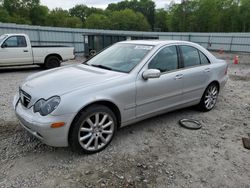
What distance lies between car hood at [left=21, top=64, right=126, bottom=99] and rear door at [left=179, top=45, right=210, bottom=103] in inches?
57.3

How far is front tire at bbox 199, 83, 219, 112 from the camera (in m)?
4.63

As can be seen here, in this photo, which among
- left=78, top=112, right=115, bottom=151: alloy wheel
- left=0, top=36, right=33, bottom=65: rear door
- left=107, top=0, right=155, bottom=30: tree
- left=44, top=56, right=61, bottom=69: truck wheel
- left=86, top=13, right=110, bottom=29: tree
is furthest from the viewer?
left=107, top=0, right=155, bottom=30: tree

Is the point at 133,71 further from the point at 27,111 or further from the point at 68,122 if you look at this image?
the point at 27,111

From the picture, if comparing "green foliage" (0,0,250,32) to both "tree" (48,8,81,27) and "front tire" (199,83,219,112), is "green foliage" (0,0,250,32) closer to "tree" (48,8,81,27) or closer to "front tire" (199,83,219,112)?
"tree" (48,8,81,27)

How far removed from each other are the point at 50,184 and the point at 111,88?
4.65ft

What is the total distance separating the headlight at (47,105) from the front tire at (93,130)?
13.0 inches

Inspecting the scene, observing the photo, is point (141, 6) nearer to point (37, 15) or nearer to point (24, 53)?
point (37, 15)

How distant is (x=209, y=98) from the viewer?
474cm

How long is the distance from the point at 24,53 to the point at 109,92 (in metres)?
7.75

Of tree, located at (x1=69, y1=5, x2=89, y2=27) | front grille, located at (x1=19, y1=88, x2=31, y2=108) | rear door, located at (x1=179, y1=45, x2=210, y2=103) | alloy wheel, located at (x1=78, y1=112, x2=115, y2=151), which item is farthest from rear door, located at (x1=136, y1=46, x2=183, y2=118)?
tree, located at (x1=69, y1=5, x2=89, y2=27)

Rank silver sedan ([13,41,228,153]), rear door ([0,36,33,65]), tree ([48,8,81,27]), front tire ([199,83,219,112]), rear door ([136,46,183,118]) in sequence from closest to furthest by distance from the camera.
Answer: silver sedan ([13,41,228,153]), rear door ([136,46,183,118]), front tire ([199,83,219,112]), rear door ([0,36,33,65]), tree ([48,8,81,27])

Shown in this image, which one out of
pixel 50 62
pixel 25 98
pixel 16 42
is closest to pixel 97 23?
pixel 50 62

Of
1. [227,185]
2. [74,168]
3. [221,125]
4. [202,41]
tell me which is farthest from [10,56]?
[202,41]

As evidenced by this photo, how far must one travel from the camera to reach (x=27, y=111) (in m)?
2.84
